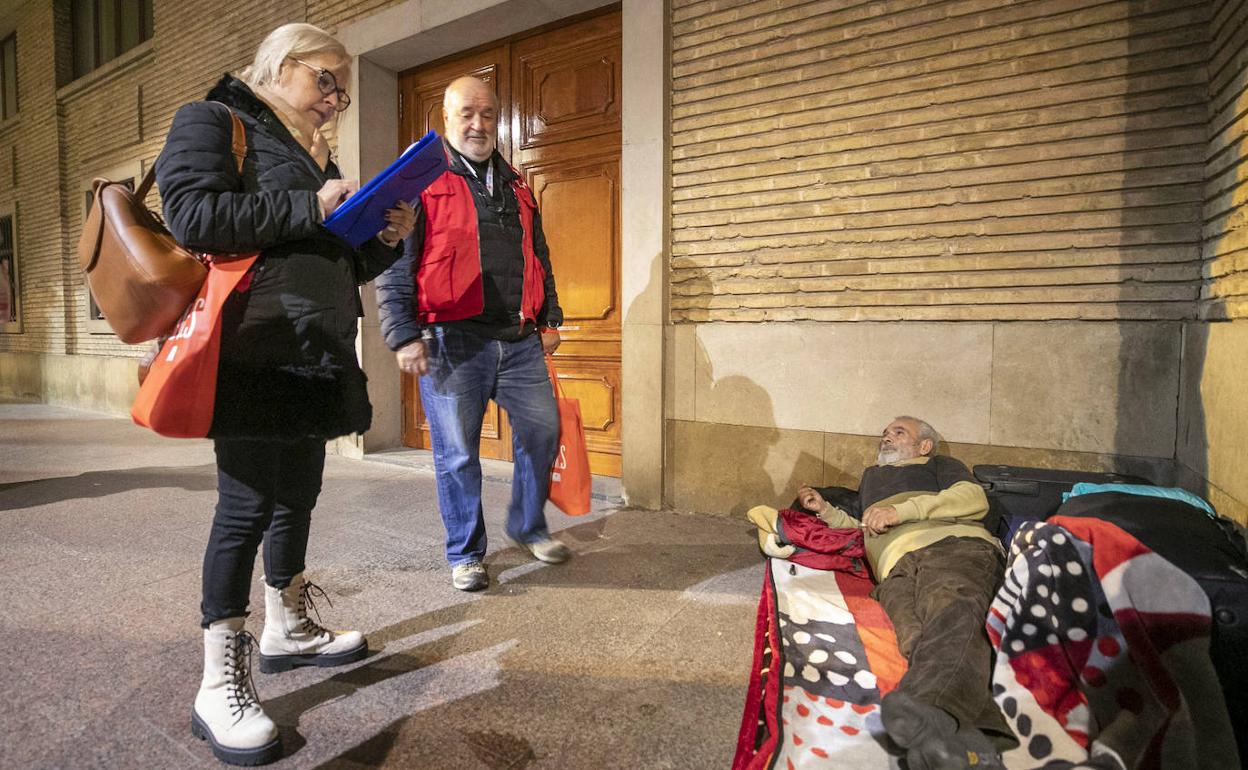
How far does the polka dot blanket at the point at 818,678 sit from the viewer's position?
1725 millimetres

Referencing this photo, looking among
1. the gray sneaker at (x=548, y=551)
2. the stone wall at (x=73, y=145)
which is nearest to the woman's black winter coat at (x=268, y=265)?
the gray sneaker at (x=548, y=551)

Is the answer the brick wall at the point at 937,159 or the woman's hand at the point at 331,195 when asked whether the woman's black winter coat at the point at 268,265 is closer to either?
the woman's hand at the point at 331,195

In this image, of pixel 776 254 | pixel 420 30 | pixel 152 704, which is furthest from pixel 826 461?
pixel 420 30

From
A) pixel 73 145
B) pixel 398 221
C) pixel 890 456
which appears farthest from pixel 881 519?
pixel 73 145

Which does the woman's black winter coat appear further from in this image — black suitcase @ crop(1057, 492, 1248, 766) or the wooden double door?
the wooden double door

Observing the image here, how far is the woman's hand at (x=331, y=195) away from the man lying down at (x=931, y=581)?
1.86 meters

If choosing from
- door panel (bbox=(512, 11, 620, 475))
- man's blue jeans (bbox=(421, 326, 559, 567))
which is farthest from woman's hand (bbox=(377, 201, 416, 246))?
door panel (bbox=(512, 11, 620, 475))

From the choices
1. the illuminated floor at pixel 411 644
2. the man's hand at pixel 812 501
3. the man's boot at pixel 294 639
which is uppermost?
the man's hand at pixel 812 501

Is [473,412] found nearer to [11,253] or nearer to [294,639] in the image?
[294,639]

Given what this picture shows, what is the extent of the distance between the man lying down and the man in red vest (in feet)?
4.28

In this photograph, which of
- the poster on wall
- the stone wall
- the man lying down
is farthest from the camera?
the poster on wall

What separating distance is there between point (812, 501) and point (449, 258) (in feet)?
6.74

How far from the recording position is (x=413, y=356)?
2721 mm

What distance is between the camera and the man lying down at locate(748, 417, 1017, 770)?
1647 mm
